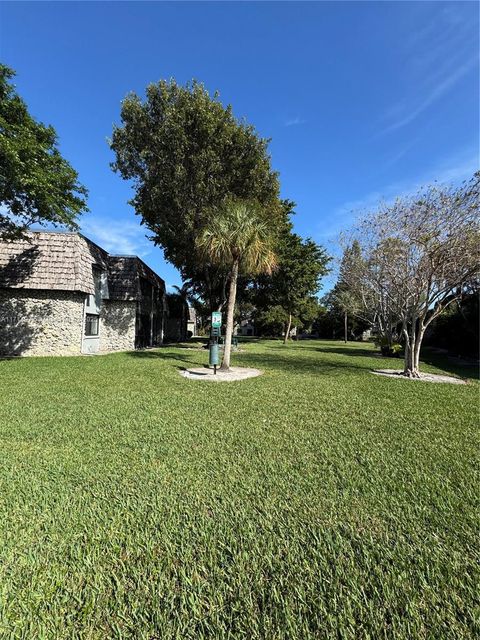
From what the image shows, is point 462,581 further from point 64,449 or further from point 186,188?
point 186,188

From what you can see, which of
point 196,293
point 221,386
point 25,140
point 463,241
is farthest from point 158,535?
point 196,293

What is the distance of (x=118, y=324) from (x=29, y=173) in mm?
9745

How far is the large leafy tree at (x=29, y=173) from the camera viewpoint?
10055 mm

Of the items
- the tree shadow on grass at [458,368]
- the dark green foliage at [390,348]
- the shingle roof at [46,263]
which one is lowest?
the tree shadow on grass at [458,368]

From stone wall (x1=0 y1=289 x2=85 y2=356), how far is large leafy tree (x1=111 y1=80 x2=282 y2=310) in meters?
6.22

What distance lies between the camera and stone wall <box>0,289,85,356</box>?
14672 millimetres

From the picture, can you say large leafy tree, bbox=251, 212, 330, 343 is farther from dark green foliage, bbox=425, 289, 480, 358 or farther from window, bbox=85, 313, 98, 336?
window, bbox=85, 313, 98, 336

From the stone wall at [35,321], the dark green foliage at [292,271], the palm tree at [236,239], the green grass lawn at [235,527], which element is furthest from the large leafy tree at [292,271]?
the green grass lawn at [235,527]

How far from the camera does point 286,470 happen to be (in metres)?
3.53

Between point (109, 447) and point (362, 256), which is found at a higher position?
point (362, 256)

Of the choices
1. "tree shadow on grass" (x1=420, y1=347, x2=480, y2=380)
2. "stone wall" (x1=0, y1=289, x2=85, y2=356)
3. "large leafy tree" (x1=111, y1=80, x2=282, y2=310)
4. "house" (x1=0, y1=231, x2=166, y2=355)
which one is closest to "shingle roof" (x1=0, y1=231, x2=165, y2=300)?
"house" (x1=0, y1=231, x2=166, y2=355)

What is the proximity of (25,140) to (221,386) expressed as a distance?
32.6 feet

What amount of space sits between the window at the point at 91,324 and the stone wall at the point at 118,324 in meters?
0.96

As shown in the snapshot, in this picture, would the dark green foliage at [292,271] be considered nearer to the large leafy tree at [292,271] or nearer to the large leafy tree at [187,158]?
the large leafy tree at [292,271]
